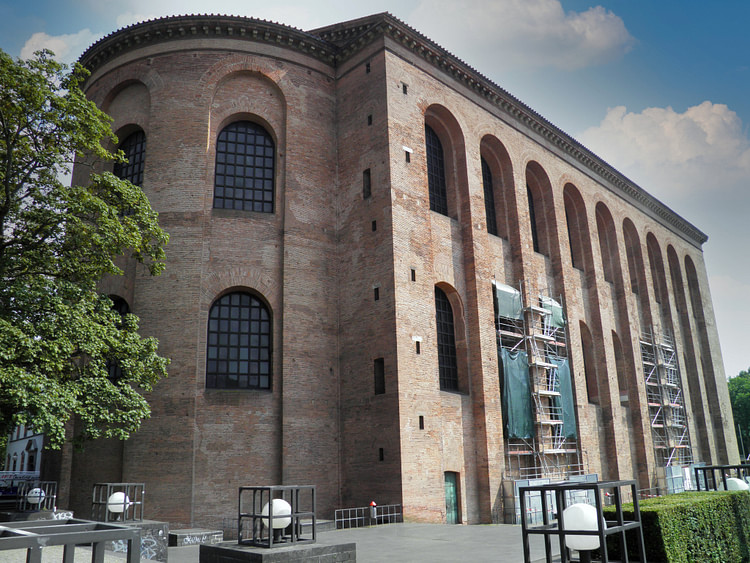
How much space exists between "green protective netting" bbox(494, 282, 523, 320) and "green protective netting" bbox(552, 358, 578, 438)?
2822mm

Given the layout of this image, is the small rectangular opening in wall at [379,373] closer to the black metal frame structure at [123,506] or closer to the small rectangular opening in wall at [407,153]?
the small rectangular opening in wall at [407,153]

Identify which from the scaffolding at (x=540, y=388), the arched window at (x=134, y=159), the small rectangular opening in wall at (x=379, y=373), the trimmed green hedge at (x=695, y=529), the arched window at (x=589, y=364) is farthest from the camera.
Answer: the arched window at (x=589, y=364)

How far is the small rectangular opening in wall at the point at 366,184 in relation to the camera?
19.5 m

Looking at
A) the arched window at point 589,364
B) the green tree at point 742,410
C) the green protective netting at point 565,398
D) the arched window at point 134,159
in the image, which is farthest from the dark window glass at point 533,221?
the green tree at point 742,410

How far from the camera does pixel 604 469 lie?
84.0 feet

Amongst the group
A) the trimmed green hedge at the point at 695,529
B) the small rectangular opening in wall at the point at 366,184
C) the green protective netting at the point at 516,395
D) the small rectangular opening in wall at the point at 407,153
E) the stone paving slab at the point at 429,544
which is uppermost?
the small rectangular opening in wall at the point at 407,153

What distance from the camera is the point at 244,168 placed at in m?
19.8

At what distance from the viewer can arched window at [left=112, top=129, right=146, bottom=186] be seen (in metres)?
20.0

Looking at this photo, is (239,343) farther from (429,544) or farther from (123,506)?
(429,544)

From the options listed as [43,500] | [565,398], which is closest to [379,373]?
[565,398]

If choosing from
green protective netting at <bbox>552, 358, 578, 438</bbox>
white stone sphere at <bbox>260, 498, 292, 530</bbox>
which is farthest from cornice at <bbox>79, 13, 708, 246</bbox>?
white stone sphere at <bbox>260, 498, 292, 530</bbox>

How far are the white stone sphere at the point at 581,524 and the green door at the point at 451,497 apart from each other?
11846mm

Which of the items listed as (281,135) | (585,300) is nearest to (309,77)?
(281,135)

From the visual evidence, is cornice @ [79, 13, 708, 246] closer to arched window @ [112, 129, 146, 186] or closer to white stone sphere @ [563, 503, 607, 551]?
arched window @ [112, 129, 146, 186]
